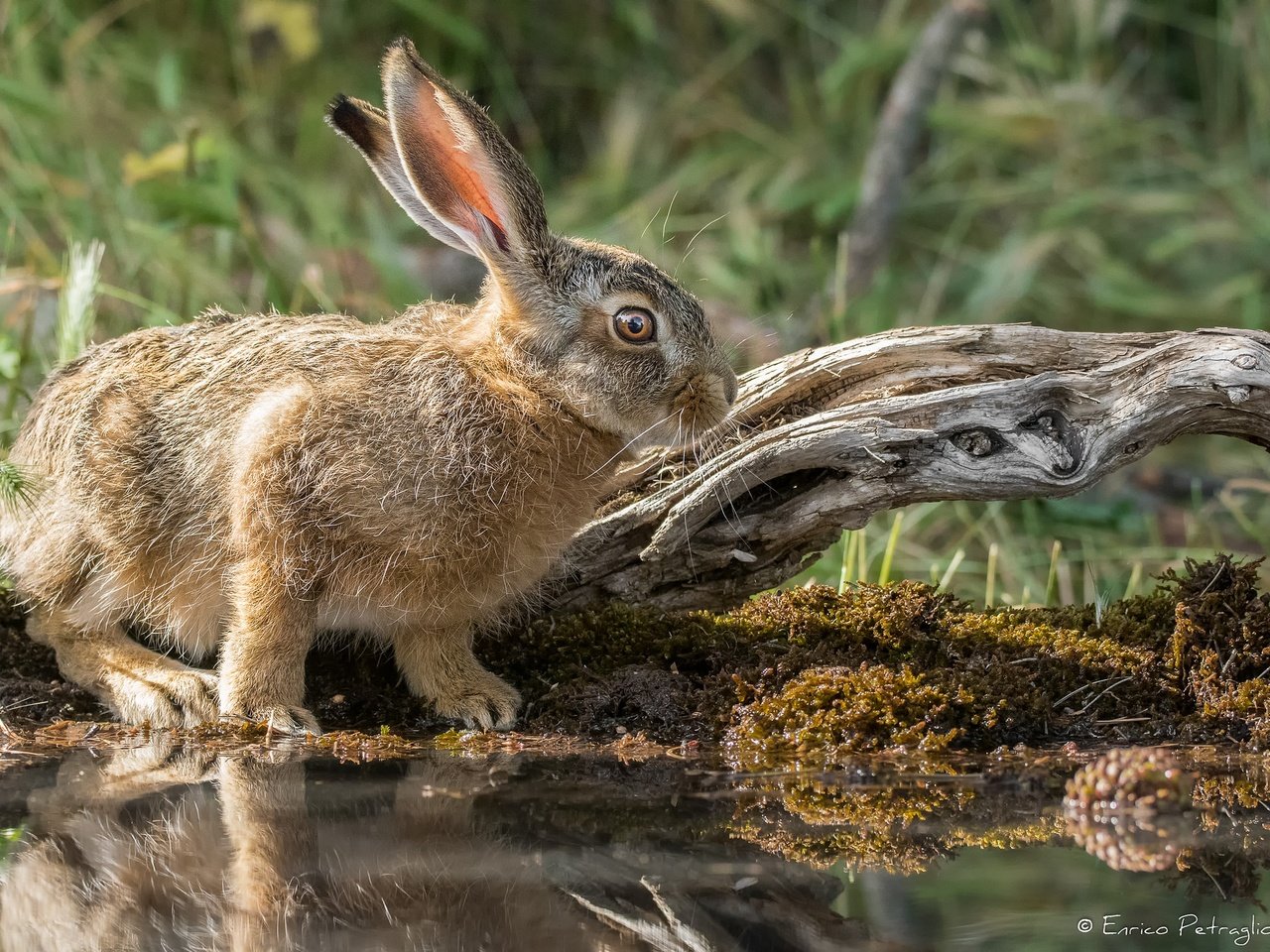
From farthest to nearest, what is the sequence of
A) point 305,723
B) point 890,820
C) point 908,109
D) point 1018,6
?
point 1018,6
point 908,109
point 305,723
point 890,820

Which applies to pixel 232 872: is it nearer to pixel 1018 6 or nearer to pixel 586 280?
pixel 586 280

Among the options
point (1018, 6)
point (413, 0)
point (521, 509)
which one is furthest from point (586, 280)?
point (1018, 6)

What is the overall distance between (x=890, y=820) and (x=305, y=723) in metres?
1.78

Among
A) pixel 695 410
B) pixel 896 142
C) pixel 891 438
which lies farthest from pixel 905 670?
pixel 896 142

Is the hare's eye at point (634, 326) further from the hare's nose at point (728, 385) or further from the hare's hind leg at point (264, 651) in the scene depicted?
the hare's hind leg at point (264, 651)

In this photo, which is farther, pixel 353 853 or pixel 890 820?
pixel 890 820

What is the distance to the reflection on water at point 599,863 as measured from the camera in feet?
8.42

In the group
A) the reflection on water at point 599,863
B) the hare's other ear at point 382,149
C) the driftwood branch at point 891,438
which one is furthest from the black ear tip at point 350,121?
the reflection on water at point 599,863

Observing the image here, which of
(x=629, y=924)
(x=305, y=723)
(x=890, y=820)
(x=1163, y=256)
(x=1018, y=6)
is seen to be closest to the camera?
(x=629, y=924)

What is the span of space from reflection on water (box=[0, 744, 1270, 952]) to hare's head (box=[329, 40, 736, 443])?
3.83 ft

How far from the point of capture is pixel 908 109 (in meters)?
8.38

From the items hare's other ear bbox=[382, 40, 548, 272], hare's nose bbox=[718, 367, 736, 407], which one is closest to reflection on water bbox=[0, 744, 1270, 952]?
hare's nose bbox=[718, 367, 736, 407]

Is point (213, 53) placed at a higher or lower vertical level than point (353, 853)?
higher

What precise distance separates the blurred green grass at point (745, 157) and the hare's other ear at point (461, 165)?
2557 mm
